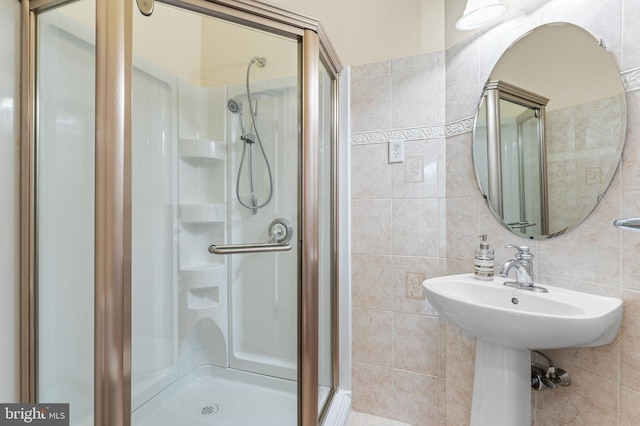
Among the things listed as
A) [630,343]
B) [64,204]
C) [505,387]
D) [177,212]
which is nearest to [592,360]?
[630,343]

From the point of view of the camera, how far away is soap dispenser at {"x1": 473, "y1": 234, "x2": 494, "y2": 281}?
108cm

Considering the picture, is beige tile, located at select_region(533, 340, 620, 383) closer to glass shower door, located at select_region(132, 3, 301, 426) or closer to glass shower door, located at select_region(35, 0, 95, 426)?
glass shower door, located at select_region(132, 3, 301, 426)

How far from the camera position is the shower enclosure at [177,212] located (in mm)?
826

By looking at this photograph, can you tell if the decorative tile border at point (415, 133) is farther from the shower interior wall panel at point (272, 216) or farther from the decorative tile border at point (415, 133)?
the shower interior wall panel at point (272, 216)

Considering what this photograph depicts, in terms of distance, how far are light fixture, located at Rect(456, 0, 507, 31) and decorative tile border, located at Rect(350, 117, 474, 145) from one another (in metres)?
0.37

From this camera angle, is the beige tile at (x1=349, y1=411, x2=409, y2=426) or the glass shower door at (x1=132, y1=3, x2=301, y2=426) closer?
the glass shower door at (x1=132, y1=3, x2=301, y2=426)

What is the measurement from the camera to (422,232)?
52.8 inches

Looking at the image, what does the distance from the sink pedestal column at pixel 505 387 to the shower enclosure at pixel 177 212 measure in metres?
0.58

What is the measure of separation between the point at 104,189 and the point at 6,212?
408 millimetres

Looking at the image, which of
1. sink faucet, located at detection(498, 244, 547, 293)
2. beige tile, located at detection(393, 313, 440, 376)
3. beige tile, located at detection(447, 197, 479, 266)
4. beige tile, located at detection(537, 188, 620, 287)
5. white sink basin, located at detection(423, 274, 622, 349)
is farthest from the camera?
beige tile, located at detection(393, 313, 440, 376)

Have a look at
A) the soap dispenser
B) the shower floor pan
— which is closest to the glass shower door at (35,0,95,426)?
the shower floor pan

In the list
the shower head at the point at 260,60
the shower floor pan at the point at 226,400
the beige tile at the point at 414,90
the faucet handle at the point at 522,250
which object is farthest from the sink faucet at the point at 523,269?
the shower head at the point at 260,60

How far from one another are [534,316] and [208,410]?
1.17 m

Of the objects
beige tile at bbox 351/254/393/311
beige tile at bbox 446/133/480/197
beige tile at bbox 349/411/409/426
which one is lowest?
beige tile at bbox 349/411/409/426
